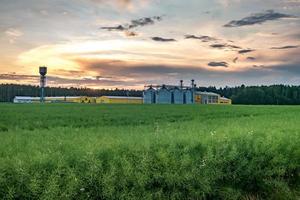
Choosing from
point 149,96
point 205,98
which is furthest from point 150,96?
point 205,98

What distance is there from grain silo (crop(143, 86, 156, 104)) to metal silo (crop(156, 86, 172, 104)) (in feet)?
4.10

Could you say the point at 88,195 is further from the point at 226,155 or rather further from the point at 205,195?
the point at 226,155

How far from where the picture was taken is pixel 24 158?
7324mm

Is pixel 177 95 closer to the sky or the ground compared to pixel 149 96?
closer to the sky

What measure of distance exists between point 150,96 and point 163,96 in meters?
3.74

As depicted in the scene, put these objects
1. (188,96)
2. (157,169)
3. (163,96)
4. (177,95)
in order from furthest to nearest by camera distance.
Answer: (163,96) → (177,95) → (188,96) → (157,169)

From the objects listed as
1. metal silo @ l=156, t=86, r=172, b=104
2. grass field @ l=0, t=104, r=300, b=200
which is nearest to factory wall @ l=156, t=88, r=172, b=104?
metal silo @ l=156, t=86, r=172, b=104

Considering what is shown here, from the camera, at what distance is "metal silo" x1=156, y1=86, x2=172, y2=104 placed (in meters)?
110

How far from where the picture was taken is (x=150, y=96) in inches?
4429

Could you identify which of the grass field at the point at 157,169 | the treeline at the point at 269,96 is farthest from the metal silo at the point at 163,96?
the grass field at the point at 157,169

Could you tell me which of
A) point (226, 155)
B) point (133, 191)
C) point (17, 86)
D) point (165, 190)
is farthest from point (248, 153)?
point (17, 86)

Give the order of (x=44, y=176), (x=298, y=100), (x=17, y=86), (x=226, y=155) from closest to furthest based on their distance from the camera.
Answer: (x=44, y=176)
(x=226, y=155)
(x=298, y=100)
(x=17, y=86)

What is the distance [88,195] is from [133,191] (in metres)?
0.87

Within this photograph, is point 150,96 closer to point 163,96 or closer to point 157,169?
point 163,96
